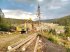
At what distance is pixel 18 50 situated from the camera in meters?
14.4

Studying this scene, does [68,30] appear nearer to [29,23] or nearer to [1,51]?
[29,23]

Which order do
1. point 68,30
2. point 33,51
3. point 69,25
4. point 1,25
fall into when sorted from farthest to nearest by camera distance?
point 69,25 < point 68,30 < point 1,25 < point 33,51

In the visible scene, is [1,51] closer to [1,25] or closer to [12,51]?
[12,51]

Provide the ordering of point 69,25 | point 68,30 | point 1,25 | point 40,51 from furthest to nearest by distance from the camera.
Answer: point 69,25
point 68,30
point 1,25
point 40,51

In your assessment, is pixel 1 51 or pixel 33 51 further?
pixel 33 51

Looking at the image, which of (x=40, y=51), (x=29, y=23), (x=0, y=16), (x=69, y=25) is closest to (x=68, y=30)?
(x=69, y=25)

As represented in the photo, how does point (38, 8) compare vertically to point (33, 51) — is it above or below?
above

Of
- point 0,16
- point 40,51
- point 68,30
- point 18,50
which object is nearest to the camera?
point 18,50

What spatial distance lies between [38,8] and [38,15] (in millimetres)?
2307

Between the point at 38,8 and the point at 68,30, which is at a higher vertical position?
the point at 38,8

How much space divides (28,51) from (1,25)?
42.3 meters

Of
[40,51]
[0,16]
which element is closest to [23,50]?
[40,51]

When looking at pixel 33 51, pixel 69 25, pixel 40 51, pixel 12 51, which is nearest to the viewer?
pixel 12 51

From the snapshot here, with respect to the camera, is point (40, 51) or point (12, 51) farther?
point (40, 51)
